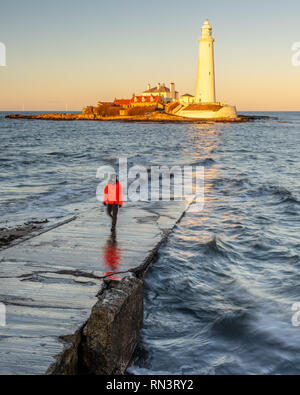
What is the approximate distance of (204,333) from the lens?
20.2 feet

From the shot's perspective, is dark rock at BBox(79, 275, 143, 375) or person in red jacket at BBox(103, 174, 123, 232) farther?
person in red jacket at BBox(103, 174, 123, 232)

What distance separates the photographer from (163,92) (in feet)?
446

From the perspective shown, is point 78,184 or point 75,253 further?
point 78,184

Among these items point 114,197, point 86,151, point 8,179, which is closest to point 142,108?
point 86,151

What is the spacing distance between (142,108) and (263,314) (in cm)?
12408

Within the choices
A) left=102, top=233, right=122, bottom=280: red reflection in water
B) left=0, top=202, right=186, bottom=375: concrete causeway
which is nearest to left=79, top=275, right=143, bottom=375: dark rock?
left=0, top=202, right=186, bottom=375: concrete causeway

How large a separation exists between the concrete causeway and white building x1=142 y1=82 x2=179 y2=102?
420 feet

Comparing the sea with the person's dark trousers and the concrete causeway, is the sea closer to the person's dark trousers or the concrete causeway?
the concrete causeway

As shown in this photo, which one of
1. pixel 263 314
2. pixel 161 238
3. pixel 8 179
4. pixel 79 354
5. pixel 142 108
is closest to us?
pixel 79 354

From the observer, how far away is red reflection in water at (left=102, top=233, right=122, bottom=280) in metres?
6.71

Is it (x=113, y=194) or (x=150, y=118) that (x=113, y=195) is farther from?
(x=150, y=118)

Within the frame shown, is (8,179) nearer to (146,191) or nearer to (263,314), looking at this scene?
(146,191)

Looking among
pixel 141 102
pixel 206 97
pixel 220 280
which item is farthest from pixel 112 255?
pixel 141 102

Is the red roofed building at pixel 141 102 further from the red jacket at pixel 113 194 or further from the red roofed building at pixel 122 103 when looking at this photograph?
the red jacket at pixel 113 194
